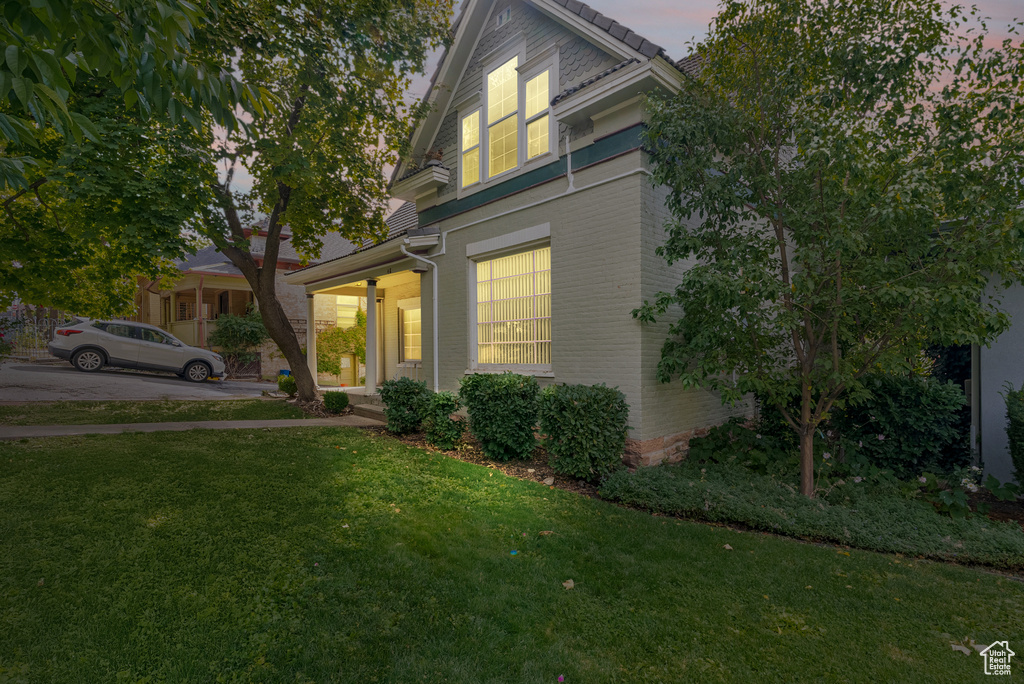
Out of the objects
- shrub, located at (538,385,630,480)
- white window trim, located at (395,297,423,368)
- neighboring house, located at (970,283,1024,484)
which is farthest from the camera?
white window trim, located at (395,297,423,368)

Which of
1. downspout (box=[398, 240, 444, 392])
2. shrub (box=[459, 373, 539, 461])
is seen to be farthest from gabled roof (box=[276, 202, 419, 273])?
shrub (box=[459, 373, 539, 461])

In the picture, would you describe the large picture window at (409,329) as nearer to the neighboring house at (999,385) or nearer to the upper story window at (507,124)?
the upper story window at (507,124)

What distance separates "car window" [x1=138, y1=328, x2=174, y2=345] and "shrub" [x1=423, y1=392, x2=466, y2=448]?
12.6 meters

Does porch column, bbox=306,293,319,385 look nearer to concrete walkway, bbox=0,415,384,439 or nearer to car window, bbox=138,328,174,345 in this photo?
concrete walkway, bbox=0,415,384,439

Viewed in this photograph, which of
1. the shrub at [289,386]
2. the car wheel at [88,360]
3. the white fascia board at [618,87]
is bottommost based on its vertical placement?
the shrub at [289,386]

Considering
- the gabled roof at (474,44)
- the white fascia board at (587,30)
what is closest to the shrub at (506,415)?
the gabled roof at (474,44)

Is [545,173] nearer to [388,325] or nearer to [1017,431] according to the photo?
[1017,431]

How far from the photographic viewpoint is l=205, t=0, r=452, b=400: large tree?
890 cm

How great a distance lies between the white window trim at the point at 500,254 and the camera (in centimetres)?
807

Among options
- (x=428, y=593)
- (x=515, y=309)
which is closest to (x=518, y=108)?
(x=515, y=309)

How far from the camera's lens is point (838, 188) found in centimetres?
517

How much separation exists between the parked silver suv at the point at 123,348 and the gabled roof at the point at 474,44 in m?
10.5

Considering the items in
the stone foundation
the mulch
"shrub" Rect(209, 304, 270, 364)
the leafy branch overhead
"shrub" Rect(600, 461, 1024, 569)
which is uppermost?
the leafy branch overhead

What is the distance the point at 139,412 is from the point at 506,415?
8072 millimetres
